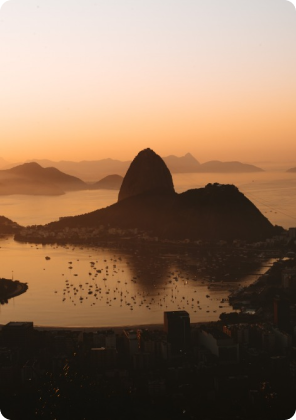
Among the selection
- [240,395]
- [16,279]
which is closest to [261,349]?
[240,395]

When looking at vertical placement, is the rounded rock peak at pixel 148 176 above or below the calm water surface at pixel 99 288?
above

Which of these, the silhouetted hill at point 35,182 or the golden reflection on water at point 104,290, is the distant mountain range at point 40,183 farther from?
the golden reflection on water at point 104,290

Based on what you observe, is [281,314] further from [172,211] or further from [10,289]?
[172,211]

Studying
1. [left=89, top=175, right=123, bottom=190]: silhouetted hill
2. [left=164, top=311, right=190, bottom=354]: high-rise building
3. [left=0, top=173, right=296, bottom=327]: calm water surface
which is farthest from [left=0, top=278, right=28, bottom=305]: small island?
[left=89, top=175, right=123, bottom=190]: silhouetted hill

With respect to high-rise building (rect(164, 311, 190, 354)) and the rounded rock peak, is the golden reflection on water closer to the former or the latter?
high-rise building (rect(164, 311, 190, 354))

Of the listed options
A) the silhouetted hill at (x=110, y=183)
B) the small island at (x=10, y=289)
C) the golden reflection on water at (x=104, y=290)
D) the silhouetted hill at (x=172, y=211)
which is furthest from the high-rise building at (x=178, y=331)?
the silhouetted hill at (x=110, y=183)

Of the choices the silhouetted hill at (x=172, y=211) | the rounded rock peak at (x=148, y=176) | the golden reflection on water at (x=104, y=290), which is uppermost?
the rounded rock peak at (x=148, y=176)
